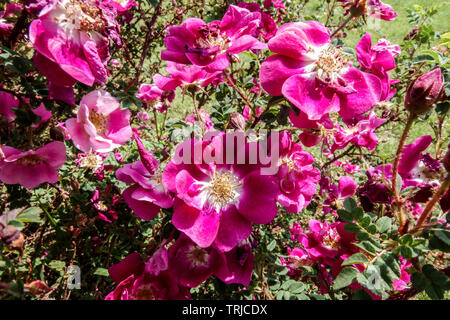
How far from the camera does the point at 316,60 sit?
0.84 metres

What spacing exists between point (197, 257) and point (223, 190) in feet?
0.64

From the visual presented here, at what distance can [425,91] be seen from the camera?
0.71m

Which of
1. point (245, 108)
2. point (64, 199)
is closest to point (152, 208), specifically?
point (64, 199)

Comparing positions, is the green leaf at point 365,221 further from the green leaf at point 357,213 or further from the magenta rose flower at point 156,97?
the magenta rose flower at point 156,97

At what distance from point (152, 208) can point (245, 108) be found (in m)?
0.83

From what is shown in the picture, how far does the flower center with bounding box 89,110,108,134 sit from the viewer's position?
783 mm

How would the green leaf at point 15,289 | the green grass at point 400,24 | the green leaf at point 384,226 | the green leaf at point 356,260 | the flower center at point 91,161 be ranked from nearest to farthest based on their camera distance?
the green leaf at point 15,289
the green leaf at point 356,260
the green leaf at point 384,226
the flower center at point 91,161
the green grass at point 400,24

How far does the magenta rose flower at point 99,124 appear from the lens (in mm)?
732

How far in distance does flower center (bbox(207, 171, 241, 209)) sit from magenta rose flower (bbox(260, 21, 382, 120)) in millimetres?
272

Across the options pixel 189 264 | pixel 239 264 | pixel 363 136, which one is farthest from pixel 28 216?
pixel 363 136

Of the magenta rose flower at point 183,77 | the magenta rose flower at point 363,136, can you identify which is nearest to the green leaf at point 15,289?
the magenta rose flower at point 183,77

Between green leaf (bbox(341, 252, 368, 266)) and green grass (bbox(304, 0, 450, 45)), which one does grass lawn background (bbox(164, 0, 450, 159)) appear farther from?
green leaf (bbox(341, 252, 368, 266))

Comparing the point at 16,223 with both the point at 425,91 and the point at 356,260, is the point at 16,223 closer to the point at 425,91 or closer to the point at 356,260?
the point at 356,260
